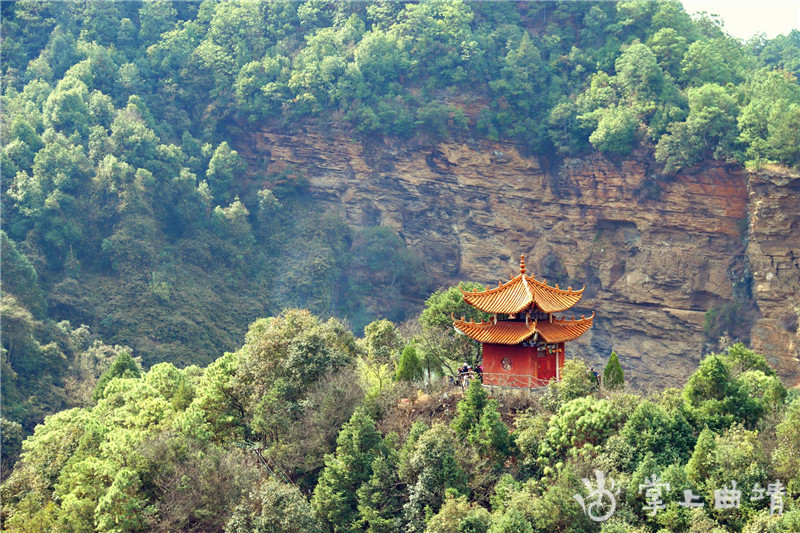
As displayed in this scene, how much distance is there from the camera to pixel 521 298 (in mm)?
30203

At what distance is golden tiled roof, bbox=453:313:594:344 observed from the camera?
2977 cm

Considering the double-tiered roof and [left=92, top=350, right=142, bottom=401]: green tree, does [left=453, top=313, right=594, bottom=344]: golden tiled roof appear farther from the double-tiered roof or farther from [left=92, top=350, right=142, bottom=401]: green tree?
[left=92, top=350, right=142, bottom=401]: green tree

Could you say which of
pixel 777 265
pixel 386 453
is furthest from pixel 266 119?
pixel 386 453

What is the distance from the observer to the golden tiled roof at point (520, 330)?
29.8m

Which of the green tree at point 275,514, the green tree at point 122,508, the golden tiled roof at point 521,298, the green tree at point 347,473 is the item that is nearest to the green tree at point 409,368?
the golden tiled roof at point 521,298

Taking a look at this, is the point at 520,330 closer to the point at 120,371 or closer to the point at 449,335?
the point at 449,335

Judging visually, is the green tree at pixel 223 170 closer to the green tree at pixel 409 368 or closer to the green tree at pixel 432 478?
the green tree at pixel 409 368

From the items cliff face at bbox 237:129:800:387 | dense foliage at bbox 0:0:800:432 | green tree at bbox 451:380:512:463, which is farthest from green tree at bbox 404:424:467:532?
cliff face at bbox 237:129:800:387

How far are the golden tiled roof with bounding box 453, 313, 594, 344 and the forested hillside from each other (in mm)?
1536

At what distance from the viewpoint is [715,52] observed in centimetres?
5606

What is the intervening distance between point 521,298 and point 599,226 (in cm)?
2764

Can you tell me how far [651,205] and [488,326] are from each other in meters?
26.3

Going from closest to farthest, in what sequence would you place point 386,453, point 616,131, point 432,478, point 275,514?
point 275,514
point 432,478
point 386,453
point 616,131

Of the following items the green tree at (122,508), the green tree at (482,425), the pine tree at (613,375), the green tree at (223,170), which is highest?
the green tree at (223,170)
